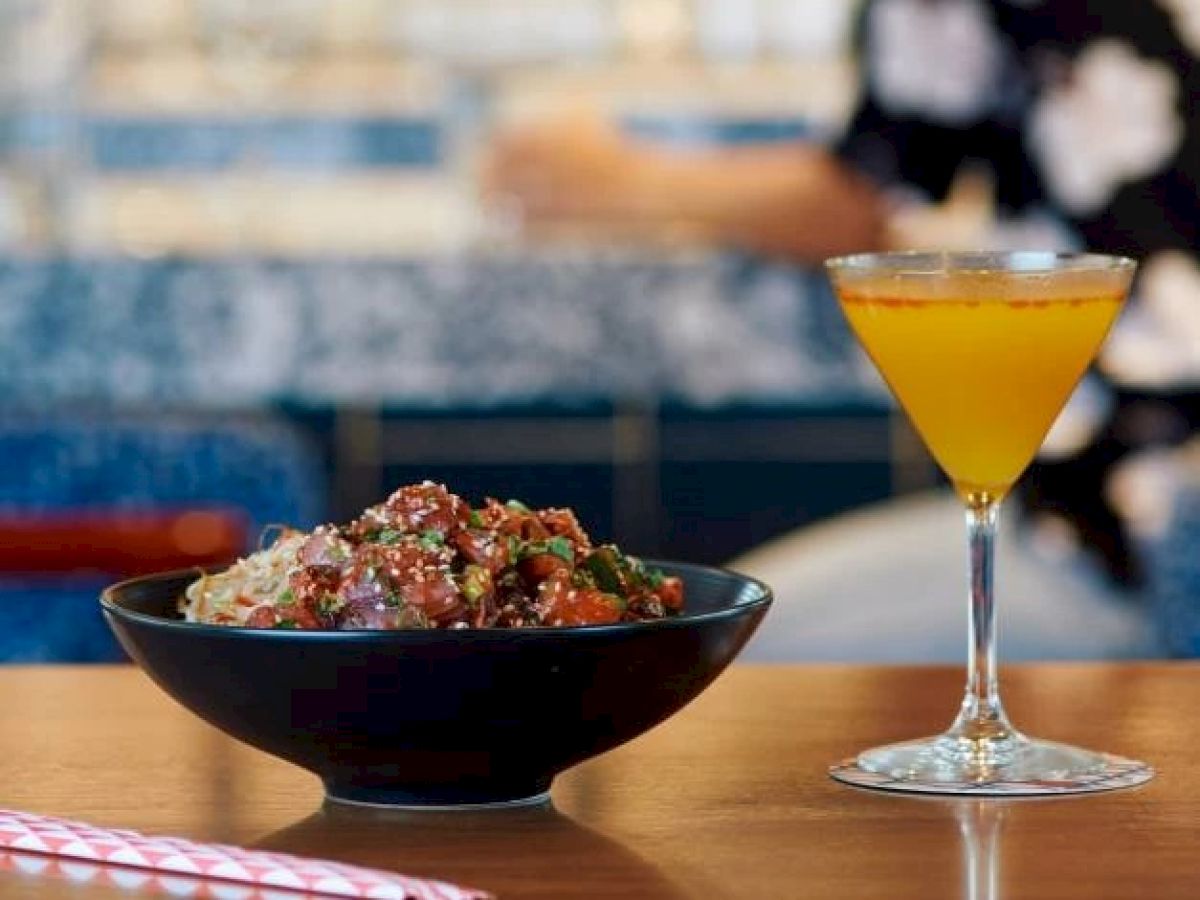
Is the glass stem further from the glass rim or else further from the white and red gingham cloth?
the white and red gingham cloth

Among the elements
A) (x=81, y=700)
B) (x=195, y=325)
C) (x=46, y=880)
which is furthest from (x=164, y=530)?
(x=195, y=325)

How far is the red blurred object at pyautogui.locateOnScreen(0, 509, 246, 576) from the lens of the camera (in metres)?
1.94

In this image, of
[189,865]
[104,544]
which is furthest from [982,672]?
[104,544]

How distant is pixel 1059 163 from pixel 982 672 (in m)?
2.02

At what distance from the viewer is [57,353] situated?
3398 mm

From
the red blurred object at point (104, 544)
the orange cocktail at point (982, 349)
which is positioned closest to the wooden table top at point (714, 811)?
the orange cocktail at point (982, 349)

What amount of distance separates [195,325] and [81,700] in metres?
2.21

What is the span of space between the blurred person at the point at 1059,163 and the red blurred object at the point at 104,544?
126 centimetres

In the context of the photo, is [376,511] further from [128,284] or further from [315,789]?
[128,284]

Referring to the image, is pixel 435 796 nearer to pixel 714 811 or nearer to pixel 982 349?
pixel 714 811

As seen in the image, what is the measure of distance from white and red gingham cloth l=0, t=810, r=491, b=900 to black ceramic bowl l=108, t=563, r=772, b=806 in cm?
7

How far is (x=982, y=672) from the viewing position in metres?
1.03

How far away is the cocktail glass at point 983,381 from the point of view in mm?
1007

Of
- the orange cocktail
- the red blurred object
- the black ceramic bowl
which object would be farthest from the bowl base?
the red blurred object
